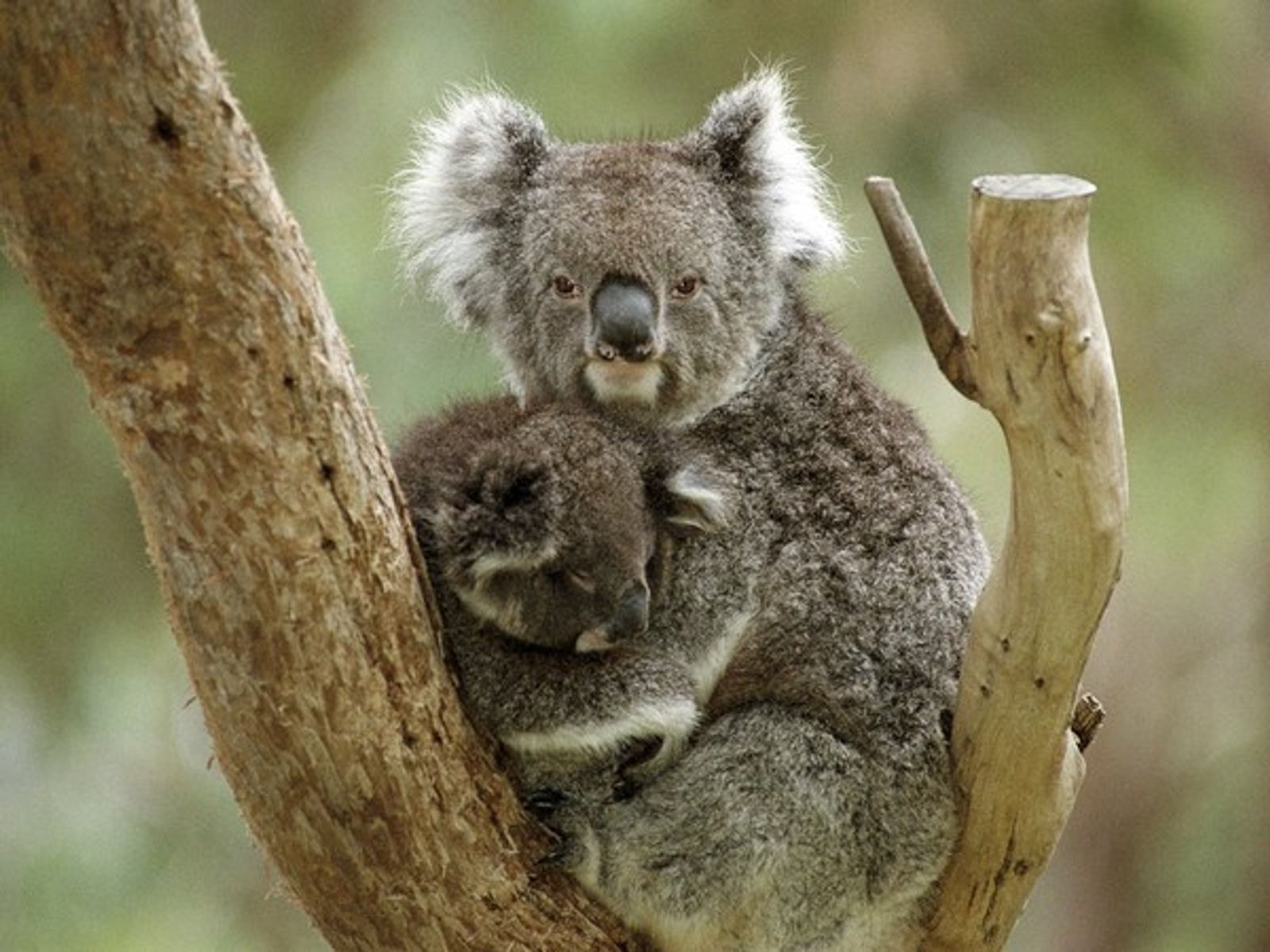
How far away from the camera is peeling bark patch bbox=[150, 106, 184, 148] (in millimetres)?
3686

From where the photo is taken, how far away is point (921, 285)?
414 centimetres

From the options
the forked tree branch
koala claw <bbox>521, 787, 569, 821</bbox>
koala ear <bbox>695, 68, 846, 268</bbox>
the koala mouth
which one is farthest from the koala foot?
koala ear <bbox>695, 68, 846, 268</bbox>

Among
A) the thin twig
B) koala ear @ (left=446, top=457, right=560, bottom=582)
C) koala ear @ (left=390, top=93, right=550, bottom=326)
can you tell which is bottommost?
koala ear @ (left=446, top=457, right=560, bottom=582)

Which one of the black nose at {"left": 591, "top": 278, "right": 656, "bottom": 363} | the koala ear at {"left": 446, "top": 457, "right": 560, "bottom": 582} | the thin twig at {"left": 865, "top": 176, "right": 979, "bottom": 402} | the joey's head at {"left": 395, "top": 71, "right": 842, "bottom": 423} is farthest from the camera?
the joey's head at {"left": 395, "top": 71, "right": 842, "bottom": 423}

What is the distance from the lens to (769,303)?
5484 millimetres

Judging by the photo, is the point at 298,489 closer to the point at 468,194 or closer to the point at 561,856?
the point at 561,856

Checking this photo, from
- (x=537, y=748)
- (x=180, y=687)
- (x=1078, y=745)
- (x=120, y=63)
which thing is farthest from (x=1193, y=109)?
(x=120, y=63)

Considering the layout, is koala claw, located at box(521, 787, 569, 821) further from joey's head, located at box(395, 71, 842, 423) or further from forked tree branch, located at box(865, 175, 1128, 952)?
joey's head, located at box(395, 71, 842, 423)

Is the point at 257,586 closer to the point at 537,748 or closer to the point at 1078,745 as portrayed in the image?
the point at 537,748

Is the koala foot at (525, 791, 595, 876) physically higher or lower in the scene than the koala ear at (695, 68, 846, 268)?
lower

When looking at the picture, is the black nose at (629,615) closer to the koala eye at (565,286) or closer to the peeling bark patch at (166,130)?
the koala eye at (565,286)

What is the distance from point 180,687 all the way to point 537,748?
21.8ft

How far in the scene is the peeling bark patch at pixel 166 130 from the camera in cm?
369

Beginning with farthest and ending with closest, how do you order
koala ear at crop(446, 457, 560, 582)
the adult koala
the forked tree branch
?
1. the adult koala
2. koala ear at crop(446, 457, 560, 582)
3. the forked tree branch
